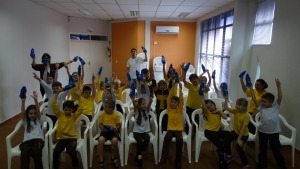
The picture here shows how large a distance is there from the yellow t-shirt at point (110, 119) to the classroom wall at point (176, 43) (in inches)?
209

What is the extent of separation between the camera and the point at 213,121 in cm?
281

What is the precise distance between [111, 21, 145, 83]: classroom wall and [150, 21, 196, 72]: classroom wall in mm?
474

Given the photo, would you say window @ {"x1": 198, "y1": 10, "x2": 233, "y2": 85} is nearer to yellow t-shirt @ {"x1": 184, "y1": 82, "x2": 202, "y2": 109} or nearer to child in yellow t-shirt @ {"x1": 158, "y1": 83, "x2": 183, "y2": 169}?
yellow t-shirt @ {"x1": 184, "y1": 82, "x2": 202, "y2": 109}

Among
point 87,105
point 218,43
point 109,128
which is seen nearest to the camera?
point 109,128

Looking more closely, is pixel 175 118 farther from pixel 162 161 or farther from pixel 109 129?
pixel 109 129

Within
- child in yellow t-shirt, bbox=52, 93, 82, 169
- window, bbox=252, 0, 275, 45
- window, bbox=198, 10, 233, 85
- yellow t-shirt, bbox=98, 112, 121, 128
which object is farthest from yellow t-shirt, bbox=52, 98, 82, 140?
window, bbox=198, 10, 233, 85

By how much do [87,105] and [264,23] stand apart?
379 centimetres

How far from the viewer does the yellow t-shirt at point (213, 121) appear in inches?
110

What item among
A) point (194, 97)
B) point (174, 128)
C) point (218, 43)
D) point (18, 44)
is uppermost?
point (218, 43)

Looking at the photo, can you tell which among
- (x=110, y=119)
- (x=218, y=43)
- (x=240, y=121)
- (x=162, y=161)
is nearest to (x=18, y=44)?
(x=110, y=119)

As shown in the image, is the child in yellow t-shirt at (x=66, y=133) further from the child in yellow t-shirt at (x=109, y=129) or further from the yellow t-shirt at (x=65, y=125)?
the child in yellow t-shirt at (x=109, y=129)

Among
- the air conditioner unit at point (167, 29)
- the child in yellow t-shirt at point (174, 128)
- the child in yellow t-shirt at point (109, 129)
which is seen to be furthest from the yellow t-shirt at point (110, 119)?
the air conditioner unit at point (167, 29)

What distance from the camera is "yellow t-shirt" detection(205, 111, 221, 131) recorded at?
9.20ft

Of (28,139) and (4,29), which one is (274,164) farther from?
(4,29)
